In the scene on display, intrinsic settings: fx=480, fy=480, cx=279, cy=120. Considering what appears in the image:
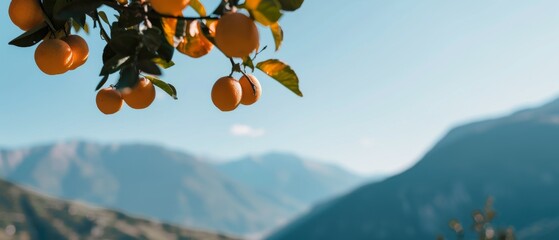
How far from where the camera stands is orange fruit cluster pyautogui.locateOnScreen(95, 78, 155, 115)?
6.49 feet

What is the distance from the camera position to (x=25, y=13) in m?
1.96

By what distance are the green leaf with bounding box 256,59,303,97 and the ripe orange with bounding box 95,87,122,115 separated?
689mm

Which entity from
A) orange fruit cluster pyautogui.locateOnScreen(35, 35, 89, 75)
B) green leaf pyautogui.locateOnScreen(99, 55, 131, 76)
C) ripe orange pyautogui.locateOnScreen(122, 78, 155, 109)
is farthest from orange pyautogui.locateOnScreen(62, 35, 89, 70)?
green leaf pyautogui.locateOnScreen(99, 55, 131, 76)

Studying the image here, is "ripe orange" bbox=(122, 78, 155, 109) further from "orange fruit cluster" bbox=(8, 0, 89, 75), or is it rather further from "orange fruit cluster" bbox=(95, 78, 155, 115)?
"orange fruit cluster" bbox=(8, 0, 89, 75)

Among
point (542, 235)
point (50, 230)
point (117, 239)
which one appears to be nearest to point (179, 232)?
point (117, 239)

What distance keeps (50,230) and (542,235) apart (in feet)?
575

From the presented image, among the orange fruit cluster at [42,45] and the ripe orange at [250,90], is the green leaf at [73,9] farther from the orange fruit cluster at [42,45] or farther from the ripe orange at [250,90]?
the ripe orange at [250,90]

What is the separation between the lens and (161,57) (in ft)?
5.84

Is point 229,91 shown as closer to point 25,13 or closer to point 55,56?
point 55,56

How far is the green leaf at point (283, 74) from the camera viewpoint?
1904 millimetres

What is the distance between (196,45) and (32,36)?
728mm

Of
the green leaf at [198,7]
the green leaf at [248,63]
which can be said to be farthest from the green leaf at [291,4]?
the green leaf at [198,7]

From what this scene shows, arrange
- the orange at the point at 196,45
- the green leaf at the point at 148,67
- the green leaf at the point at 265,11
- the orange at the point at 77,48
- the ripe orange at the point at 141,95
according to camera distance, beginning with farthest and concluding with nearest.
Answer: the orange at the point at 77,48, the ripe orange at the point at 141,95, the orange at the point at 196,45, the green leaf at the point at 148,67, the green leaf at the point at 265,11

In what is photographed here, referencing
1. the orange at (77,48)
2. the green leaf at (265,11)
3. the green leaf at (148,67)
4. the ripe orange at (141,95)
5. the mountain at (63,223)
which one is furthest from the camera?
the mountain at (63,223)
